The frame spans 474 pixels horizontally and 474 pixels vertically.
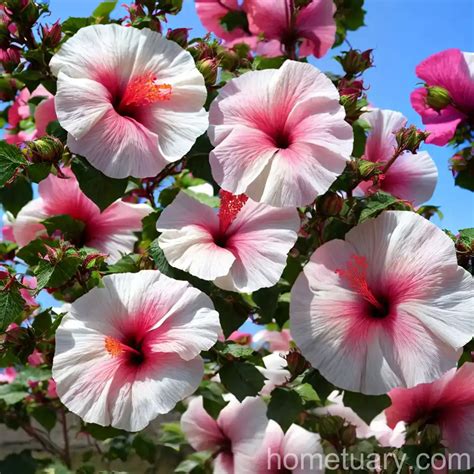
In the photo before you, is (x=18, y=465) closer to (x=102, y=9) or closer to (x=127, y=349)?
(x=127, y=349)

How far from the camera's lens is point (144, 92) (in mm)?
1089

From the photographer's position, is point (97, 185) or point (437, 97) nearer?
point (97, 185)

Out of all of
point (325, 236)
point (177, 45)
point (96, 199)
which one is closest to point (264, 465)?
point (325, 236)

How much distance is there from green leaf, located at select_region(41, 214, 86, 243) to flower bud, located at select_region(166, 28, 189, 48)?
0.38 m

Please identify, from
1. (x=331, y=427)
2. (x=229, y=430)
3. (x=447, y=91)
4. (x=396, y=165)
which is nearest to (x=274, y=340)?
(x=229, y=430)

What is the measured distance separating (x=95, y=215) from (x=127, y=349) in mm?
466

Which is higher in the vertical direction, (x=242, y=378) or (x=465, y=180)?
(x=465, y=180)

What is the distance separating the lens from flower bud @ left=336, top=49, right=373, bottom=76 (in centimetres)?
135

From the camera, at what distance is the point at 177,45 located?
3.71 ft

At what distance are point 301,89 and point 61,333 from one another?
0.49 meters

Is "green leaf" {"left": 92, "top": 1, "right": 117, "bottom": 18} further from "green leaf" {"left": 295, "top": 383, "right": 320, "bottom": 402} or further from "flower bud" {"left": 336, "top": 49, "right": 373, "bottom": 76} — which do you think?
"green leaf" {"left": 295, "top": 383, "right": 320, "bottom": 402}

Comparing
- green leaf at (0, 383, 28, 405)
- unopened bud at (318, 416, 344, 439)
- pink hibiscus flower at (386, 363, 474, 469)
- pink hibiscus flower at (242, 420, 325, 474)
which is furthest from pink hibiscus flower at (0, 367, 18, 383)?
pink hibiscus flower at (386, 363, 474, 469)

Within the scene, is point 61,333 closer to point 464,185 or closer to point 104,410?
point 104,410

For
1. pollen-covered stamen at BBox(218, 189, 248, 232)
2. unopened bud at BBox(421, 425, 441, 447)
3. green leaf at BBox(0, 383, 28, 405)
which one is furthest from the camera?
green leaf at BBox(0, 383, 28, 405)
